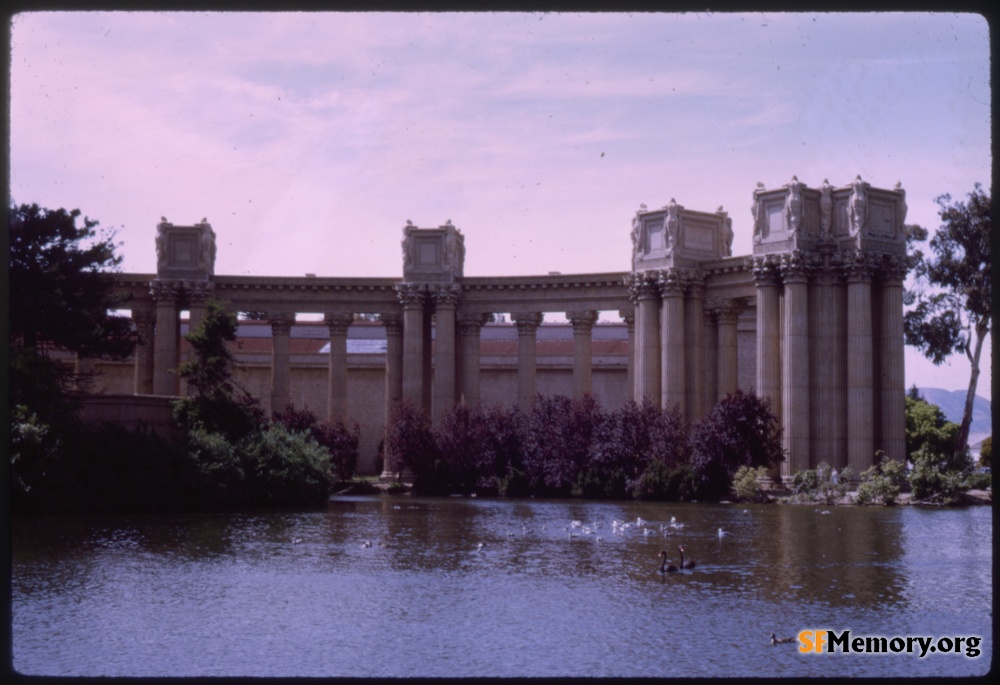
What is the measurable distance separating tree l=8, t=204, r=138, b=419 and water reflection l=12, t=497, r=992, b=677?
8.57 meters

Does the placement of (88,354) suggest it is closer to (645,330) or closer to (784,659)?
(645,330)

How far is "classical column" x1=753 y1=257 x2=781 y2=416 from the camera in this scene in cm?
4903

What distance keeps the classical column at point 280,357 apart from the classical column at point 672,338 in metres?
16.4

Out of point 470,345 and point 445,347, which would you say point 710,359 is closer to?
point 470,345

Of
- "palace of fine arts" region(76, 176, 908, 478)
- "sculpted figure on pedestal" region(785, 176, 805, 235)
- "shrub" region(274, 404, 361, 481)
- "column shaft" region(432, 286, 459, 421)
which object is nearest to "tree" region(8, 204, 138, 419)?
"palace of fine arts" region(76, 176, 908, 478)

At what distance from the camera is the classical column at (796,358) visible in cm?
4738

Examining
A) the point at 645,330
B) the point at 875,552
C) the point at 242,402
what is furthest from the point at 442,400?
the point at 875,552

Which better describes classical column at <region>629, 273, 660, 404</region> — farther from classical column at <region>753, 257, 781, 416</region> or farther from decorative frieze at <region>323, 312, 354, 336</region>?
decorative frieze at <region>323, 312, 354, 336</region>

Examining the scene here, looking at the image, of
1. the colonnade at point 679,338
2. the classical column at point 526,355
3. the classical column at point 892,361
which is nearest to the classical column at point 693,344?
the colonnade at point 679,338

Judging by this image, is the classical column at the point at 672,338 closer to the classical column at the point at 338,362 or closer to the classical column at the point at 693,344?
the classical column at the point at 693,344

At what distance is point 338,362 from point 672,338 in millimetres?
15275

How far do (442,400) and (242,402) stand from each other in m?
15.0

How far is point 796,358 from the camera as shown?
1875 inches

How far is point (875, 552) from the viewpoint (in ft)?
81.3
